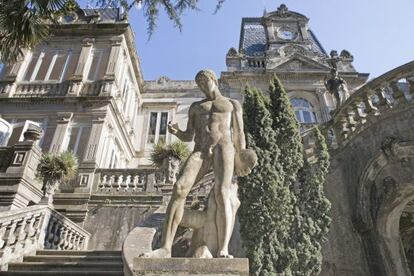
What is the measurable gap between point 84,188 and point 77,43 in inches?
366

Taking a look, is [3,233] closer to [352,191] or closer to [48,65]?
[352,191]

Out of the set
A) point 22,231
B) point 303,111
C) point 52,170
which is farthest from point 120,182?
point 303,111

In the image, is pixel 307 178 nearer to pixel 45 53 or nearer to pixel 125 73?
pixel 125 73

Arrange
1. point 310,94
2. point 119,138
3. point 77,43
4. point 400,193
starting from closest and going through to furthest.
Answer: point 400,193 → point 119,138 → point 77,43 → point 310,94

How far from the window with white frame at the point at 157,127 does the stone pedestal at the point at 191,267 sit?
15644 mm

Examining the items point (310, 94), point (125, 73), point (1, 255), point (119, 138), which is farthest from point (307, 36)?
point (1, 255)

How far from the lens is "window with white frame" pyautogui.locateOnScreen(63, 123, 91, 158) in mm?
13297

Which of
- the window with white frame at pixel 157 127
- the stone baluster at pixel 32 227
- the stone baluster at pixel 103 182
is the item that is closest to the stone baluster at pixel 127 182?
the stone baluster at pixel 103 182

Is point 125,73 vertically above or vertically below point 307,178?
above

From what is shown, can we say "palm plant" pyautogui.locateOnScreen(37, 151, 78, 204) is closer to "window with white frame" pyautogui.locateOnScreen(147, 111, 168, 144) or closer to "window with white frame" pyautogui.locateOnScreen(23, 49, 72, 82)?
"window with white frame" pyautogui.locateOnScreen(23, 49, 72, 82)

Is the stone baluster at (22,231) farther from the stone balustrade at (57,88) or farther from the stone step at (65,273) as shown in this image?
the stone balustrade at (57,88)

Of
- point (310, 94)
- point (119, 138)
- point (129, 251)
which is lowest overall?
point (129, 251)

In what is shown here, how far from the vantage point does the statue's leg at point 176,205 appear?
11.6 feet

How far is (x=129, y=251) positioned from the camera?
371 centimetres
